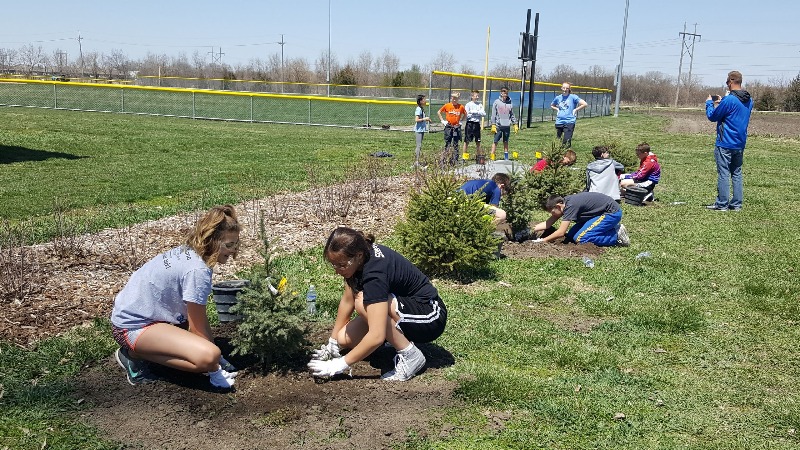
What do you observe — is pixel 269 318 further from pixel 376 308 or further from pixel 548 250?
pixel 548 250

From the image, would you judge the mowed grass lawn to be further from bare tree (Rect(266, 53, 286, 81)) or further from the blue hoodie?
bare tree (Rect(266, 53, 286, 81))

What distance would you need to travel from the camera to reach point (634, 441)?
13.2 feet

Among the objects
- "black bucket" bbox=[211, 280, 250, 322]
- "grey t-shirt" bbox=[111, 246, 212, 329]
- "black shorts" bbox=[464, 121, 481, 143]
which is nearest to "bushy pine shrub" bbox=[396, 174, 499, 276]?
"black bucket" bbox=[211, 280, 250, 322]

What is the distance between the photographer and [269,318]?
4.45 m

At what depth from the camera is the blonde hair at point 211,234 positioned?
428cm

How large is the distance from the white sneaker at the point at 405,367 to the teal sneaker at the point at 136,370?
1492mm

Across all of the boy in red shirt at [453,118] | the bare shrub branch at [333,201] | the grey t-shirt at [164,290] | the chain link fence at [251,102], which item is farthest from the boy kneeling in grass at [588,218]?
the chain link fence at [251,102]

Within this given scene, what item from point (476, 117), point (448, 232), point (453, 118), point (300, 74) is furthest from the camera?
point (300, 74)

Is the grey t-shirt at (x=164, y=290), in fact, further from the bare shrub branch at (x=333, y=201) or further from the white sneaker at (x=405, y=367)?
the bare shrub branch at (x=333, y=201)

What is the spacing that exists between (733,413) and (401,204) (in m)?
7.10

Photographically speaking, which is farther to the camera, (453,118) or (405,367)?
(453,118)

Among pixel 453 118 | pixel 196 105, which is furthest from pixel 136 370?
pixel 196 105

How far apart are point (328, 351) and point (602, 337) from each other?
2.30 meters

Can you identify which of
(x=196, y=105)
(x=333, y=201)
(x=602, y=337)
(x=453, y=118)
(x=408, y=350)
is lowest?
(x=602, y=337)
